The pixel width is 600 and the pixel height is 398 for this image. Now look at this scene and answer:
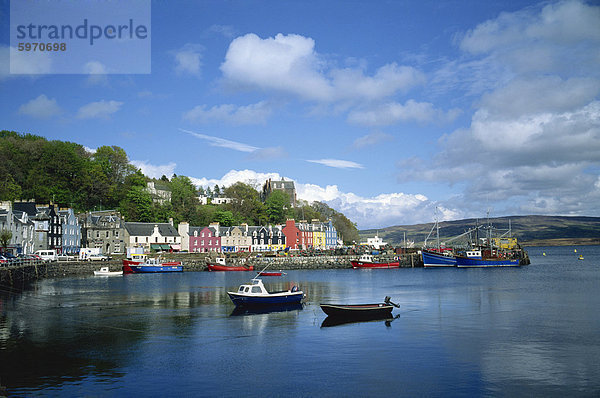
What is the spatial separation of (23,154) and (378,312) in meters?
112

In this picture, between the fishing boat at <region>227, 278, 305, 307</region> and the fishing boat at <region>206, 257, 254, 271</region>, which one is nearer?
the fishing boat at <region>227, 278, 305, 307</region>

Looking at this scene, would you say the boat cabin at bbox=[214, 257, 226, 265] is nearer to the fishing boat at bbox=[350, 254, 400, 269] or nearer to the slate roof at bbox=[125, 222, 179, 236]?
the slate roof at bbox=[125, 222, 179, 236]

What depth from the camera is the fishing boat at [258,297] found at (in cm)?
4631

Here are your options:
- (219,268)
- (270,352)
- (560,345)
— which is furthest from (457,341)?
(219,268)

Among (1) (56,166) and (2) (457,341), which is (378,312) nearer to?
(2) (457,341)

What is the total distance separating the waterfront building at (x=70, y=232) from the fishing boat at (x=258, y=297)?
79.6m

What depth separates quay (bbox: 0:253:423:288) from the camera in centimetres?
7900

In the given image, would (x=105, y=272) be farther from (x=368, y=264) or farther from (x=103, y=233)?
(x=368, y=264)

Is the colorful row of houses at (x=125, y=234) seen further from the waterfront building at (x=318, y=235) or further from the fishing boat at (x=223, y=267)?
the fishing boat at (x=223, y=267)

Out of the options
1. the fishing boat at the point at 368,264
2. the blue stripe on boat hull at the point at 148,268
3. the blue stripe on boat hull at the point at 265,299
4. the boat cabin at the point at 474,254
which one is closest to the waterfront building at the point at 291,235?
the fishing boat at the point at 368,264

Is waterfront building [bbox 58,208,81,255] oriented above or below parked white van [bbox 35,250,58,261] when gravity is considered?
above

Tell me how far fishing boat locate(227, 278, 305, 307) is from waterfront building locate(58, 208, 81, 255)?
7958 centimetres

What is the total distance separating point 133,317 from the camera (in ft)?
139

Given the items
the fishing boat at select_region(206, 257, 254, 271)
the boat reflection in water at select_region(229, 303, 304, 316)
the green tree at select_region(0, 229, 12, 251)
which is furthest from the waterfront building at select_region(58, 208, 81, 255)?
the boat reflection in water at select_region(229, 303, 304, 316)
